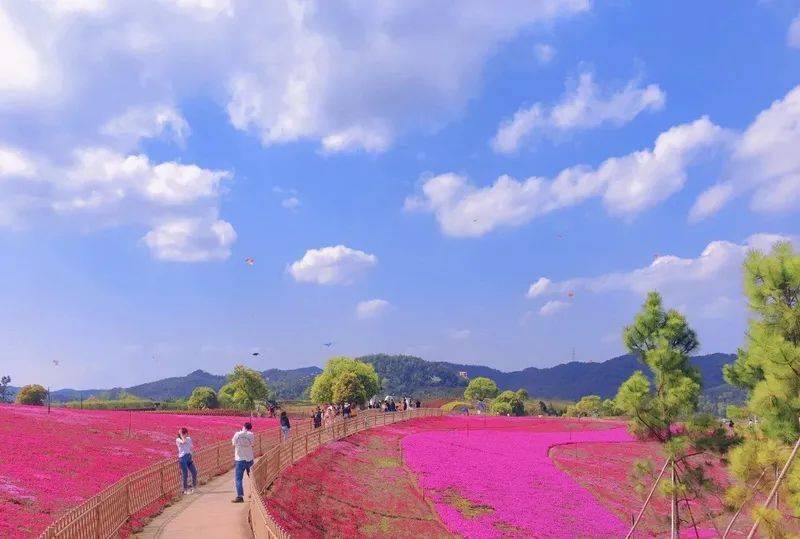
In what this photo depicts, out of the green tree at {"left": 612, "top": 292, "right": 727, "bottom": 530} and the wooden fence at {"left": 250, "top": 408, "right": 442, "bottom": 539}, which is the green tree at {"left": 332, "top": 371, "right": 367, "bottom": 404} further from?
the green tree at {"left": 612, "top": 292, "right": 727, "bottom": 530}

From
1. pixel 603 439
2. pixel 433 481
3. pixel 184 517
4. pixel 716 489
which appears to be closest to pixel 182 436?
pixel 184 517

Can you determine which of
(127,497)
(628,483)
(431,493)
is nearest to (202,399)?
(628,483)

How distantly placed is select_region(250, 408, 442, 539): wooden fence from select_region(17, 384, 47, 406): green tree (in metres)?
44.3

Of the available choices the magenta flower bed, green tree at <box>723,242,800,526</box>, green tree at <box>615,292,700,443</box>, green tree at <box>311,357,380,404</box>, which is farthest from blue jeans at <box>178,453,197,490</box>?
green tree at <box>311,357,380,404</box>

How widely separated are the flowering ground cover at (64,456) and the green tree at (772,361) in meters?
17.5

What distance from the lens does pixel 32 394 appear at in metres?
73.4

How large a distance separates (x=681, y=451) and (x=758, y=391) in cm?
883

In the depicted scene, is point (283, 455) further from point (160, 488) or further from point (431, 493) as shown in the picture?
point (160, 488)

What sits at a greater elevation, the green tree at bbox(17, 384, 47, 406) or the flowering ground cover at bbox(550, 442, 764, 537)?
the green tree at bbox(17, 384, 47, 406)

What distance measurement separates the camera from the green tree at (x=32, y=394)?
238 ft

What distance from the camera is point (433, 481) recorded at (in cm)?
3381

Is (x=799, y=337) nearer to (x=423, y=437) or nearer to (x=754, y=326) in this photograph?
(x=754, y=326)

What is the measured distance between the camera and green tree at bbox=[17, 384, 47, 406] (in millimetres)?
72625

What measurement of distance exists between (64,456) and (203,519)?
434 inches
